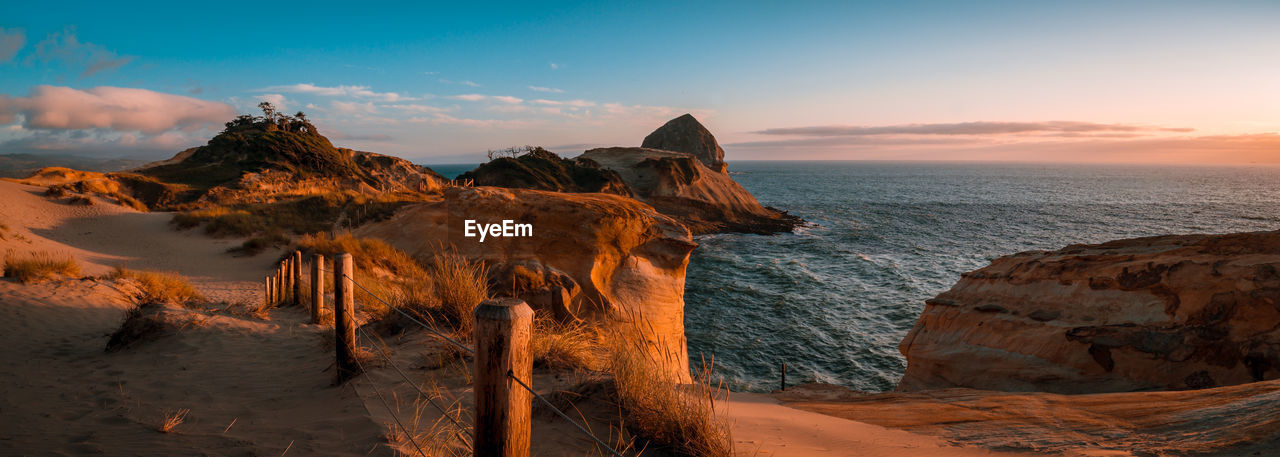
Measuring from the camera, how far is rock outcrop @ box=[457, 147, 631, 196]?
31.0m

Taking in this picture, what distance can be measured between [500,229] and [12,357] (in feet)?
22.3

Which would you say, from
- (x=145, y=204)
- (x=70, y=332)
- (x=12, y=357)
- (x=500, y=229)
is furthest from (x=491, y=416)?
(x=145, y=204)

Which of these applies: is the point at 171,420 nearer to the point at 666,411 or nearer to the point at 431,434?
the point at 431,434

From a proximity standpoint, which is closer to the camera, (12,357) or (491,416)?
(491,416)

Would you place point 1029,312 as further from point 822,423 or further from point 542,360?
point 542,360

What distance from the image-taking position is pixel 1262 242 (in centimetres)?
638

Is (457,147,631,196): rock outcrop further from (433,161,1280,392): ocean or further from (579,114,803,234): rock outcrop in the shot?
(433,161,1280,392): ocean

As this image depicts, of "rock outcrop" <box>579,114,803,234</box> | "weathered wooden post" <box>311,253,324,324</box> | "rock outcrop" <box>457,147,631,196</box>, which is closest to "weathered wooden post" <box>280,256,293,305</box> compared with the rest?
"weathered wooden post" <box>311,253,324,324</box>

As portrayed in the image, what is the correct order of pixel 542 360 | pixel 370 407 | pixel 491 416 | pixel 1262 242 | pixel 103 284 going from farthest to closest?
pixel 103 284
pixel 1262 242
pixel 542 360
pixel 370 407
pixel 491 416

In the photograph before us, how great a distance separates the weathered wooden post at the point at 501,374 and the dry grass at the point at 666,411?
3.78 feet

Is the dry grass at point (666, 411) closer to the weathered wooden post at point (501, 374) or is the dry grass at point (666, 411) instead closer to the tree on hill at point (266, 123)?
the weathered wooden post at point (501, 374)

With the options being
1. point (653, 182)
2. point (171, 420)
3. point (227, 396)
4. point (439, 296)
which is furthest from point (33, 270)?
point (653, 182)

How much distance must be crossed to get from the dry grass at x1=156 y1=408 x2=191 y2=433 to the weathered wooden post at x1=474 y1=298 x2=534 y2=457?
3.05 meters

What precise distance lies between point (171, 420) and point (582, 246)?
7.28 meters
